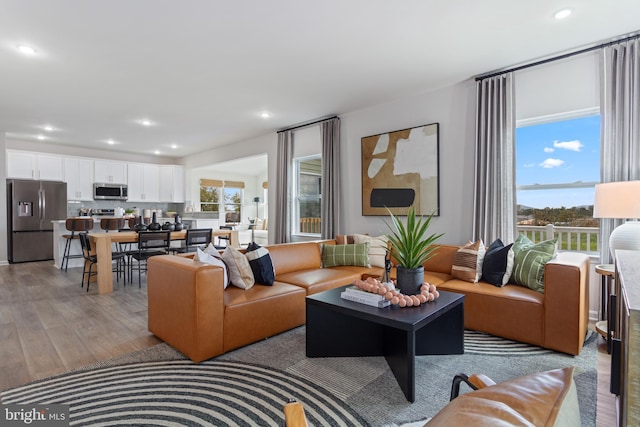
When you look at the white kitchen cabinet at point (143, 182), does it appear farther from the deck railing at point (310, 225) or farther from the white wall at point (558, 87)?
the white wall at point (558, 87)

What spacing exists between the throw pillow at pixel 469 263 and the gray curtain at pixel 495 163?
1.86ft

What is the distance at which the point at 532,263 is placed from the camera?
8.96 feet

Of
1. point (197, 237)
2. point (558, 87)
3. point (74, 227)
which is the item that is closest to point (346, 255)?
point (197, 237)

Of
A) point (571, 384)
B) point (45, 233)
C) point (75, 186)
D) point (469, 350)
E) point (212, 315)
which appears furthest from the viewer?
point (75, 186)

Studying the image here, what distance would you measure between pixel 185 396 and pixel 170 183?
25.6ft

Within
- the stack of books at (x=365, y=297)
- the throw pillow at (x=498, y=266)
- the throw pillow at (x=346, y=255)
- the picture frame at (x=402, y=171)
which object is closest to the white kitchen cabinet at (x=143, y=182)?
the picture frame at (x=402, y=171)

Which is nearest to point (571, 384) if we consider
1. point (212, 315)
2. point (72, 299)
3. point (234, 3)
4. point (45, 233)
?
point (212, 315)

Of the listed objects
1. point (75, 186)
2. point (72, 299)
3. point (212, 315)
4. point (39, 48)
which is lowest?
point (72, 299)

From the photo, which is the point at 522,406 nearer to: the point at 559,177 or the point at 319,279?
the point at 319,279

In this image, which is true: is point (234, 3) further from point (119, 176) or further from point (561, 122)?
point (119, 176)

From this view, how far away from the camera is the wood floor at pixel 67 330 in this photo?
7.13 ft

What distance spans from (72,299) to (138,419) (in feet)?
9.98

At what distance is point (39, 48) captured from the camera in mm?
3049

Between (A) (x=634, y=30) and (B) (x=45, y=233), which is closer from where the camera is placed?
(A) (x=634, y=30)
